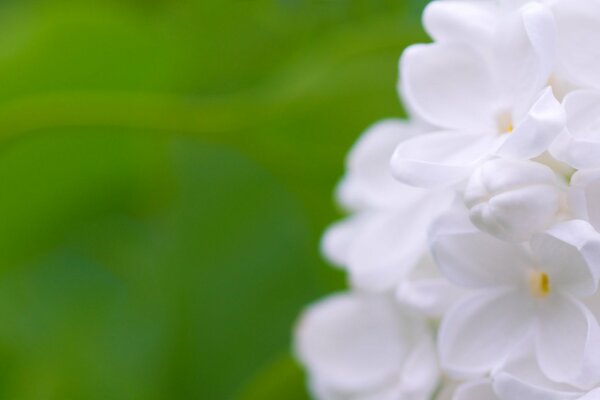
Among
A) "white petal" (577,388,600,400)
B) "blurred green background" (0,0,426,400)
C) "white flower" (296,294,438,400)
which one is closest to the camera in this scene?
"white petal" (577,388,600,400)

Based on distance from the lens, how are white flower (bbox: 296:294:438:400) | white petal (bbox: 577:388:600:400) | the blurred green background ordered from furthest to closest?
the blurred green background
white flower (bbox: 296:294:438:400)
white petal (bbox: 577:388:600:400)

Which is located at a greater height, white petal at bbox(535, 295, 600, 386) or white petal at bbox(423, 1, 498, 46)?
white petal at bbox(423, 1, 498, 46)

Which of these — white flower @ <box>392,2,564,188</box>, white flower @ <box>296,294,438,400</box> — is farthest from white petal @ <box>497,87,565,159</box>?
white flower @ <box>296,294,438,400</box>

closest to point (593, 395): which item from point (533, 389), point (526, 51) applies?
point (533, 389)

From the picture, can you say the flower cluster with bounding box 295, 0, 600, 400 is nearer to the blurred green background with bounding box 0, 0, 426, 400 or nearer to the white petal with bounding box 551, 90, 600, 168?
the white petal with bounding box 551, 90, 600, 168

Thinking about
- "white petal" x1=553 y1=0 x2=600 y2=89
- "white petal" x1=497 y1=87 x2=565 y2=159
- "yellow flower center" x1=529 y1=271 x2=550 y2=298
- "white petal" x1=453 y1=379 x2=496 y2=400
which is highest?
"white petal" x1=553 y1=0 x2=600 y2=89

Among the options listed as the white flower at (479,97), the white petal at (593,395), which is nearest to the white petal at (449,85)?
Answer: the white flower at (479,97)

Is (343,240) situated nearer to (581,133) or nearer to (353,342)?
(353,342)
